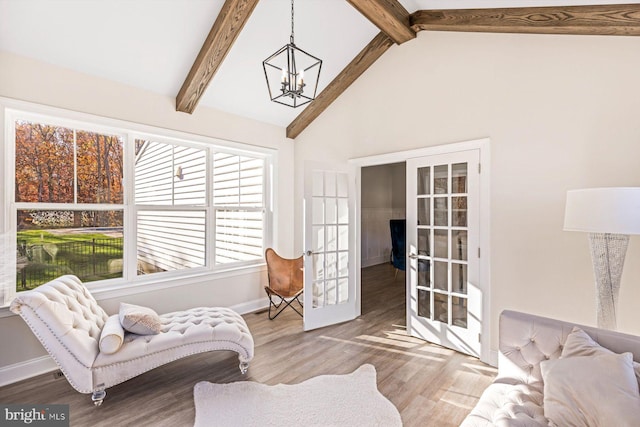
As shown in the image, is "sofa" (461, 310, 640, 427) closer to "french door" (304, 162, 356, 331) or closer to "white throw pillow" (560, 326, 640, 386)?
"white throw pillow" (560, 326, 640, 386)

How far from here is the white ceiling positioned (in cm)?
242

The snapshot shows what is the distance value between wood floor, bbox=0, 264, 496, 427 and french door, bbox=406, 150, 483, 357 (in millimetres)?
256

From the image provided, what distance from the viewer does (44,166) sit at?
9.26 feet

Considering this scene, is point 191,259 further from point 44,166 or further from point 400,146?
point 400,146

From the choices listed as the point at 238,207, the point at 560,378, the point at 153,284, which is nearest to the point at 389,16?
the point at 238,207

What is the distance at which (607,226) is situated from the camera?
1730 millimetres

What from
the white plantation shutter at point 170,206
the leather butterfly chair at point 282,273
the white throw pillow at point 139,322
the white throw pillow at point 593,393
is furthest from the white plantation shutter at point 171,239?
the white throw pillow at point 593,393

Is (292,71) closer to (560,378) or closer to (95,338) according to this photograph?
(95,338)

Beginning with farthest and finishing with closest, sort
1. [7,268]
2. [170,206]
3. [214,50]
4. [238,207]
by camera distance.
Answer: [238,207], [170,206], [214,50], [7,268]

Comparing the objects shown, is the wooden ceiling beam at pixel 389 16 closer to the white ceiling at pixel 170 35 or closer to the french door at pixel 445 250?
the white ceiling at pixel 170 35

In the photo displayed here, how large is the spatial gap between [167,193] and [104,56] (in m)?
1.46

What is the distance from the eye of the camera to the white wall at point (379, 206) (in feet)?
23.6

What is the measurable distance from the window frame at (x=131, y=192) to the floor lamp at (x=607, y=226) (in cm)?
354

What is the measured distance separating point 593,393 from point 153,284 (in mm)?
3657
